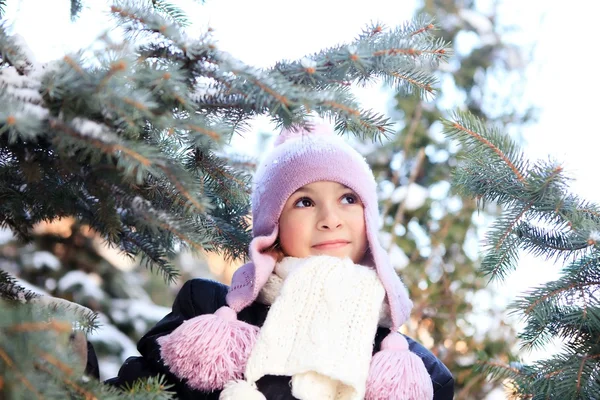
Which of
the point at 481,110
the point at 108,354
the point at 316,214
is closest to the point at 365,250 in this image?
the point at 316,214

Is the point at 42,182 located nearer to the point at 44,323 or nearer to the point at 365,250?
the point at 44,323

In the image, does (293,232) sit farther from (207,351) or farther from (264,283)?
(207,351)

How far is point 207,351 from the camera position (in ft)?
3.74

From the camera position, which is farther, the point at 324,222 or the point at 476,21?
the point at 476,21

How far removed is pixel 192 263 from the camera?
3.48 meters

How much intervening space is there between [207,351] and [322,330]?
0.70ft

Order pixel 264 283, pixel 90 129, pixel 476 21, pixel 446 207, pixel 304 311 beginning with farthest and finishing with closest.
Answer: pixel 476 21
pixel 446 207
pixel 264 283
pixel 304 311
pixel 90 129

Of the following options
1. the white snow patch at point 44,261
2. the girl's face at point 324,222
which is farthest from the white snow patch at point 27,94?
the white snow patch at point 44,261

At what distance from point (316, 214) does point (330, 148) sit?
0.15 m

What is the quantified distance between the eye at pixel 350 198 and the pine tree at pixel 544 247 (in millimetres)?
249

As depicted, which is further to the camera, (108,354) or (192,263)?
(192,263)

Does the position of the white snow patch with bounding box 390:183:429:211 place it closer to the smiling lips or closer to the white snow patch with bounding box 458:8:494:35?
the white snow patch with bounding box 458:8:494:35

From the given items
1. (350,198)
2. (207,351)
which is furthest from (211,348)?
(350,198)

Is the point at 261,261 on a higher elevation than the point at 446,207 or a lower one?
lower
